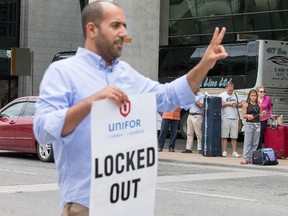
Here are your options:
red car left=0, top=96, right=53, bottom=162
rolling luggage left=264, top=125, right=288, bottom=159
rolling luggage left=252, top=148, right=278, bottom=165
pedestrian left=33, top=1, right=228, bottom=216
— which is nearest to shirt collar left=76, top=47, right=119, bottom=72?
pedestrian left=33, top=1, right=228, bottom=216

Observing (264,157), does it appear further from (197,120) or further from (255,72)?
(255,72)

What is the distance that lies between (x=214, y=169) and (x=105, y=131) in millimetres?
11726

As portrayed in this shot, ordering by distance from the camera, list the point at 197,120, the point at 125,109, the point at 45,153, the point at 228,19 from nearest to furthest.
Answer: the point at 125,109 < the point at 45,153 < the point at 197,120 < the point at 228,19

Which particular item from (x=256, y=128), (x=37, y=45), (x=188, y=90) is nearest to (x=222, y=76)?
(x=256, y=128)

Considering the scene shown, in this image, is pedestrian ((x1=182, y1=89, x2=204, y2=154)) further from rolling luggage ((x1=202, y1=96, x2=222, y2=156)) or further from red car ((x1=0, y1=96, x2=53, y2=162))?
red car ((x1=0, y1=96, x2=53, y2=162))

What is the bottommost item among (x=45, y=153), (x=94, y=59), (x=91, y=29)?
(x=45, y=153)

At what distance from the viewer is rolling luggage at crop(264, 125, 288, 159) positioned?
16.1 m

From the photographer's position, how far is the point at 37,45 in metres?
37.6

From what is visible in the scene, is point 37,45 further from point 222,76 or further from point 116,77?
point 116,77

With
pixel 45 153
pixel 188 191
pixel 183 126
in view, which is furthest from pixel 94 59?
pixel 183 126

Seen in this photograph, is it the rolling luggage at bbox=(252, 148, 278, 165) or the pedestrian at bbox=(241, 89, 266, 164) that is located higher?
the pedestrian at bbox=(241, 89, 266, 164)

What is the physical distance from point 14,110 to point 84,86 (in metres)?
13.2

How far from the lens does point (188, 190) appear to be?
1080cm

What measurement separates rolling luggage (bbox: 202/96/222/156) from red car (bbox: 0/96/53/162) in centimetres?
429
